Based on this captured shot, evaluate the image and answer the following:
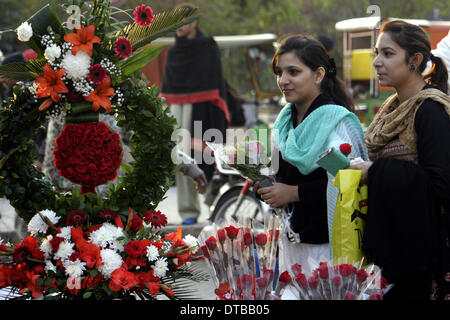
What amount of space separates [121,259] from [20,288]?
416 millimetres

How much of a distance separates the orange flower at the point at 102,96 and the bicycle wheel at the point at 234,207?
11.7ft

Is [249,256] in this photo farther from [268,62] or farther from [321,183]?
[268,62]

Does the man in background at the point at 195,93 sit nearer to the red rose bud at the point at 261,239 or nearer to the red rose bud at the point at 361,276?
the red rose bud at the point at 261,239

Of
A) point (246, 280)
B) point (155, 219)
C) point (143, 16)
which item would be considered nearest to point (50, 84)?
point (143, 16)

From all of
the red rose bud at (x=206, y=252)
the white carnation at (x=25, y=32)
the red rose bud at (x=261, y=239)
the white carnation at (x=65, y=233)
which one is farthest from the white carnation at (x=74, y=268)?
the white carnation at (x=25, y=32)

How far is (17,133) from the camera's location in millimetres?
2787

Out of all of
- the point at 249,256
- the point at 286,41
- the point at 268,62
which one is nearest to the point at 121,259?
the point at 249,256

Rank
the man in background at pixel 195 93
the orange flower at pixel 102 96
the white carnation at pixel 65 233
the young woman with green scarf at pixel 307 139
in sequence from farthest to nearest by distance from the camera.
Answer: the man in background at pixel 195 93 < the young woman with green scarf at pixel 307 139 < the orange flower at pixel 102 96 < the white carnation at pixel 65 233

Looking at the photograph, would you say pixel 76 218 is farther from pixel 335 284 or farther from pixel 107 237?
pixel 335 284

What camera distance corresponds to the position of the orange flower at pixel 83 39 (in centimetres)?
269

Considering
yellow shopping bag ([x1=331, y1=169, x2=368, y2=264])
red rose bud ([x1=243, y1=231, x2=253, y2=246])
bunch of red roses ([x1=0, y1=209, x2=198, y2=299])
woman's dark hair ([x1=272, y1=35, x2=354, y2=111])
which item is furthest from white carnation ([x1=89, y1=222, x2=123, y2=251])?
woman's dark hair ([x1=272, y1=35, x2=354, y2=111])

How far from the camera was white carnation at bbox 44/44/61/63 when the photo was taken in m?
2.68

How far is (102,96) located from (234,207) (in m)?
3.84

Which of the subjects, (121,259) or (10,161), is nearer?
(121,259)
